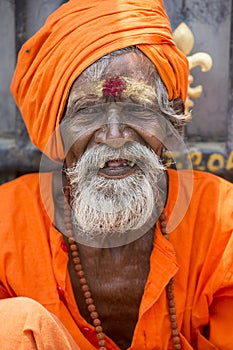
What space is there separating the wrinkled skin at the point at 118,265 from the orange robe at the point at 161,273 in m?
0.07

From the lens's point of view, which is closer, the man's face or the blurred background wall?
the man's face

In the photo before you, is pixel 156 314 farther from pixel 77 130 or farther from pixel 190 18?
pixel 190 18

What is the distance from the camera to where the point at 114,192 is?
2.34 metres

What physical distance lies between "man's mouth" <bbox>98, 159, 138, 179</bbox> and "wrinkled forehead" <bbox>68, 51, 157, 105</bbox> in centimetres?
21

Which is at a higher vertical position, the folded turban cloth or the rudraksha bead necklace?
the folded turban cloth

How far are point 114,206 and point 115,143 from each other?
0.21m

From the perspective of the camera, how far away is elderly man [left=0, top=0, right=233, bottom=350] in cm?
236

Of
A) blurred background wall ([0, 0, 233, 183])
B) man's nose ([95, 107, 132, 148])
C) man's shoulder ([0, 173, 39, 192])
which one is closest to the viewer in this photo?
man's nose ([95, 107, 132, 148])

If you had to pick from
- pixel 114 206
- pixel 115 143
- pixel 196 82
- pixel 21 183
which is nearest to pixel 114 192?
pixel 114 206

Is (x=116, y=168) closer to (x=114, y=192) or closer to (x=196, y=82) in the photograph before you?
(x=114, y=192)

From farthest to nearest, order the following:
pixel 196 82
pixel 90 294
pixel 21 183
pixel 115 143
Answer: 1. pixel 196 82
2. pixel 21 183
3. pixel 90 294
4. pixel 115 143

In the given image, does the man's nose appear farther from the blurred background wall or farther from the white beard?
the blurred background wall

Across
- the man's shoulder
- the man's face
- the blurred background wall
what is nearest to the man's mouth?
the man's face

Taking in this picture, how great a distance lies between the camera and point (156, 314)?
7.80 ft
